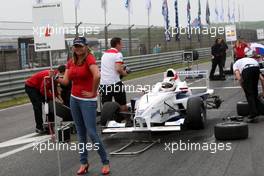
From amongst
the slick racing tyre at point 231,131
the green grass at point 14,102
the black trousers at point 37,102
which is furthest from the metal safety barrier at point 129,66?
the slick racing tyre at point 231,131

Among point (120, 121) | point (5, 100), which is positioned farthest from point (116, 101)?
point (5, 100)

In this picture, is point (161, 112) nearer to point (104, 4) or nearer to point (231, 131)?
point (231, 131)

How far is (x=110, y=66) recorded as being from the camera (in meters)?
10.7

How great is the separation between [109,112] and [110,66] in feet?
2.94

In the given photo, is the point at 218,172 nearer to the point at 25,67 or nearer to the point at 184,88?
the point at 184,88

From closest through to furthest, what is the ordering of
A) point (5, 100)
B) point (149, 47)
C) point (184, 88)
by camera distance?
point (184, 88) → point (5, 100) → point (149, 47)

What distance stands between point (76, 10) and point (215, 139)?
1980cm

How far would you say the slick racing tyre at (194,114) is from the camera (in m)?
10.5

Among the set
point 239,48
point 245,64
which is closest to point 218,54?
point 239,48

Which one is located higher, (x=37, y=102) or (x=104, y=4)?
(x=104, y=4)

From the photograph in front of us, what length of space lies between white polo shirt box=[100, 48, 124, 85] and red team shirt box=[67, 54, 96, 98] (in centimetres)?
314

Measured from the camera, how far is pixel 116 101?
36.4 ft

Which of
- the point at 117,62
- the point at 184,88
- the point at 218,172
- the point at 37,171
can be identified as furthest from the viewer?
the point at 184,88

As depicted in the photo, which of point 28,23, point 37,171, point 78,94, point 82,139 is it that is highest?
point 28,23
